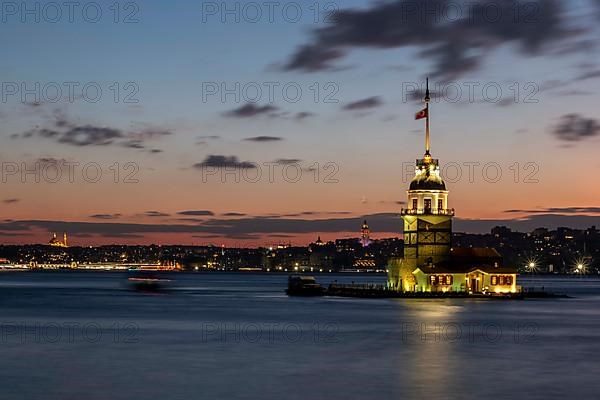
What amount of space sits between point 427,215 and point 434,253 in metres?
4.36

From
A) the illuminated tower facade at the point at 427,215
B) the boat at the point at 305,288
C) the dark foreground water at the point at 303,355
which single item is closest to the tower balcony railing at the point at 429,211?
the illuminated tower facade at the point at 427,215

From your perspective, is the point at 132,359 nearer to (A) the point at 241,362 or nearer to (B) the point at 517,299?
(A) the point at 241,362

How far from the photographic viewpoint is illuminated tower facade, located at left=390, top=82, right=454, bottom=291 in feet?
372

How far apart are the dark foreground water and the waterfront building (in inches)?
589

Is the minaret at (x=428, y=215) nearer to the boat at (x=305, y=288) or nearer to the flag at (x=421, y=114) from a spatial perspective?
the flag at (x=421, y=114)

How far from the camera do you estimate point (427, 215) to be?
113m

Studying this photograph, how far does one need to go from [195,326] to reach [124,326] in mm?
5454

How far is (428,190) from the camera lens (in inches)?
4456

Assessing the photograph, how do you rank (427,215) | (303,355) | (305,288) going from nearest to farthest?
(303,355), (427,215), (305,288)

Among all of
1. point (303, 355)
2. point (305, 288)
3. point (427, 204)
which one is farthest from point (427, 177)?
point (303, 355)

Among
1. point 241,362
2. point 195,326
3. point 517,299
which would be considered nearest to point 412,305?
point 517,299

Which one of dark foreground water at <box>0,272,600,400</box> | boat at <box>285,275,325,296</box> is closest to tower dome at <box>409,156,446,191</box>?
dark foreground water at <box>0,272,600,400</box>

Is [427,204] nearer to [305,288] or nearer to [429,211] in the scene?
[429,211]

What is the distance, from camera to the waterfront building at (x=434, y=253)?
11350 cm
